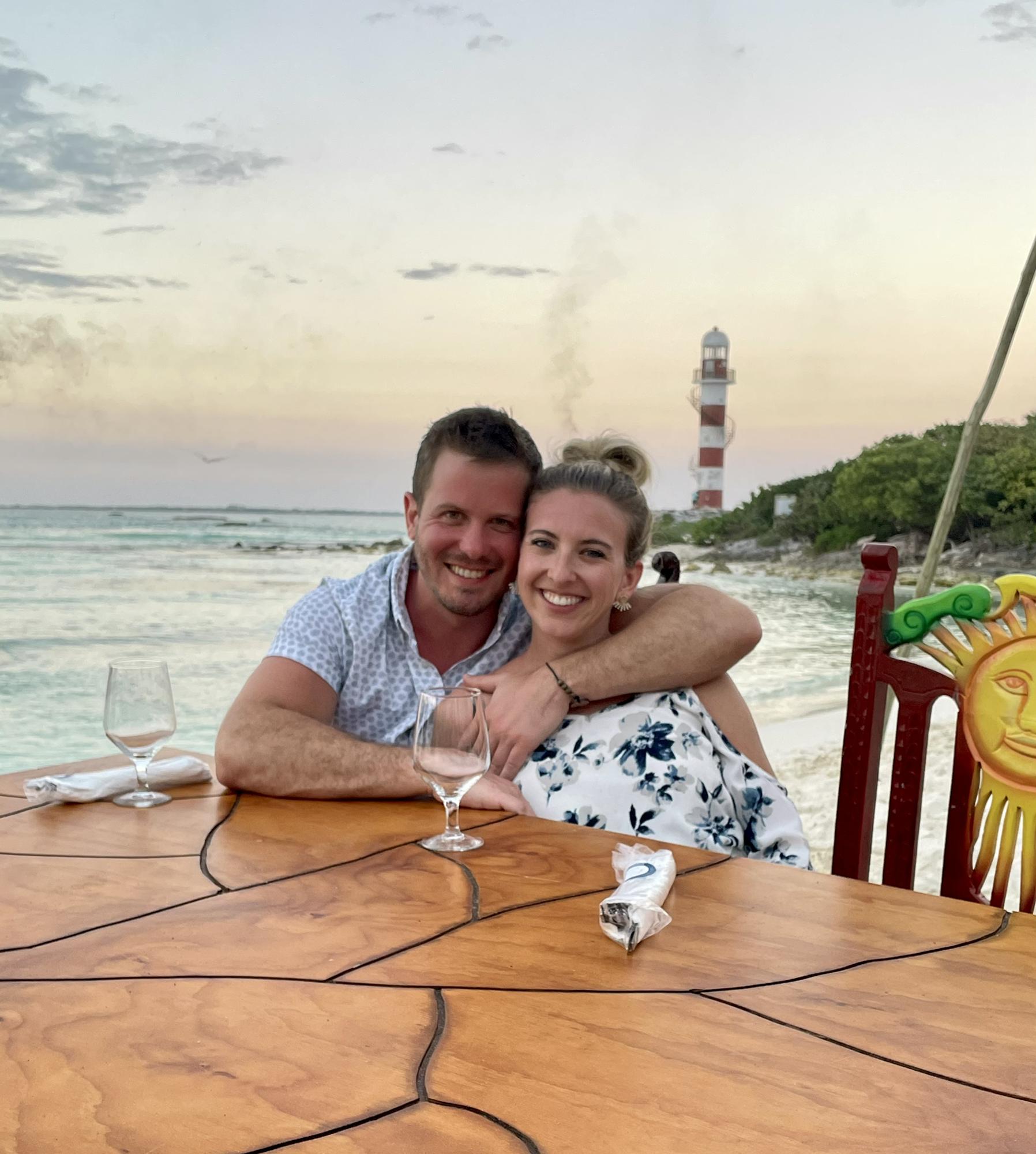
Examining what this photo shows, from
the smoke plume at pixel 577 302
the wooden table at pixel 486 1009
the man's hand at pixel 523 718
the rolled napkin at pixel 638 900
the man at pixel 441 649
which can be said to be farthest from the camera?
the smoke plume at pixel 577 302

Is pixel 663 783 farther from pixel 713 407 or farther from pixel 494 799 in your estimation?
pixel 713 407

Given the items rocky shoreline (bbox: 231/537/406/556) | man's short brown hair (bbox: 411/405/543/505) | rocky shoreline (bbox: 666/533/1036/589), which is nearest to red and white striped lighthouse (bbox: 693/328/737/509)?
rocky shoreline (bbox: 666/533/1036/589)

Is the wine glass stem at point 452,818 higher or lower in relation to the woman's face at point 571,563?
lower

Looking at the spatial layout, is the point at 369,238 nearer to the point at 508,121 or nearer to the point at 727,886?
the point at 508,121

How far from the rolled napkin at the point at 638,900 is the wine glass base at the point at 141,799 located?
69 cm

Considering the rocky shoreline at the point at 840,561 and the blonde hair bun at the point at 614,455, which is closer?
the blonde hair bun at the point at 614,455

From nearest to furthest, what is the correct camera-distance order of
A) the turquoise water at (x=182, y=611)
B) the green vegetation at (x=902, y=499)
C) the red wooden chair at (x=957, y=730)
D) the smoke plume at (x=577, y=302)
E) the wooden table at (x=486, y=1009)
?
the wooden table at (x=486, y=1009) → the red wooden chair at (x=957, y=730) → the green vegetation at (x=902, y=499) → the turquoise water at (x=182, y=611) → the smoke plume at (x=577, y=302)

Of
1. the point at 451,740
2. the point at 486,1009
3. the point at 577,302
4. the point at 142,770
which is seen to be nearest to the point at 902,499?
the point at 577,302

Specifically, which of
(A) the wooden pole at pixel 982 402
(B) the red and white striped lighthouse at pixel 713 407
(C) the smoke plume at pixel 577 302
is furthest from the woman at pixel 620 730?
(C) the smoke plume at pixel 577 302

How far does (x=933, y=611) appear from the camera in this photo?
1.59m

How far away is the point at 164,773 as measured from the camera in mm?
1682

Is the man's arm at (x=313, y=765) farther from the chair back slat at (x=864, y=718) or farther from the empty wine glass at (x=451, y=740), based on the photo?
the chair back slat at (x=864, y=718)

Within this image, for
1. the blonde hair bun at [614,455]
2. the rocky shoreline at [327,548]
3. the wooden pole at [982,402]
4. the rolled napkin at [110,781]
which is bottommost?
the rocky shoreline at [327,548]

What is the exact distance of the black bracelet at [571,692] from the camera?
1766mm
